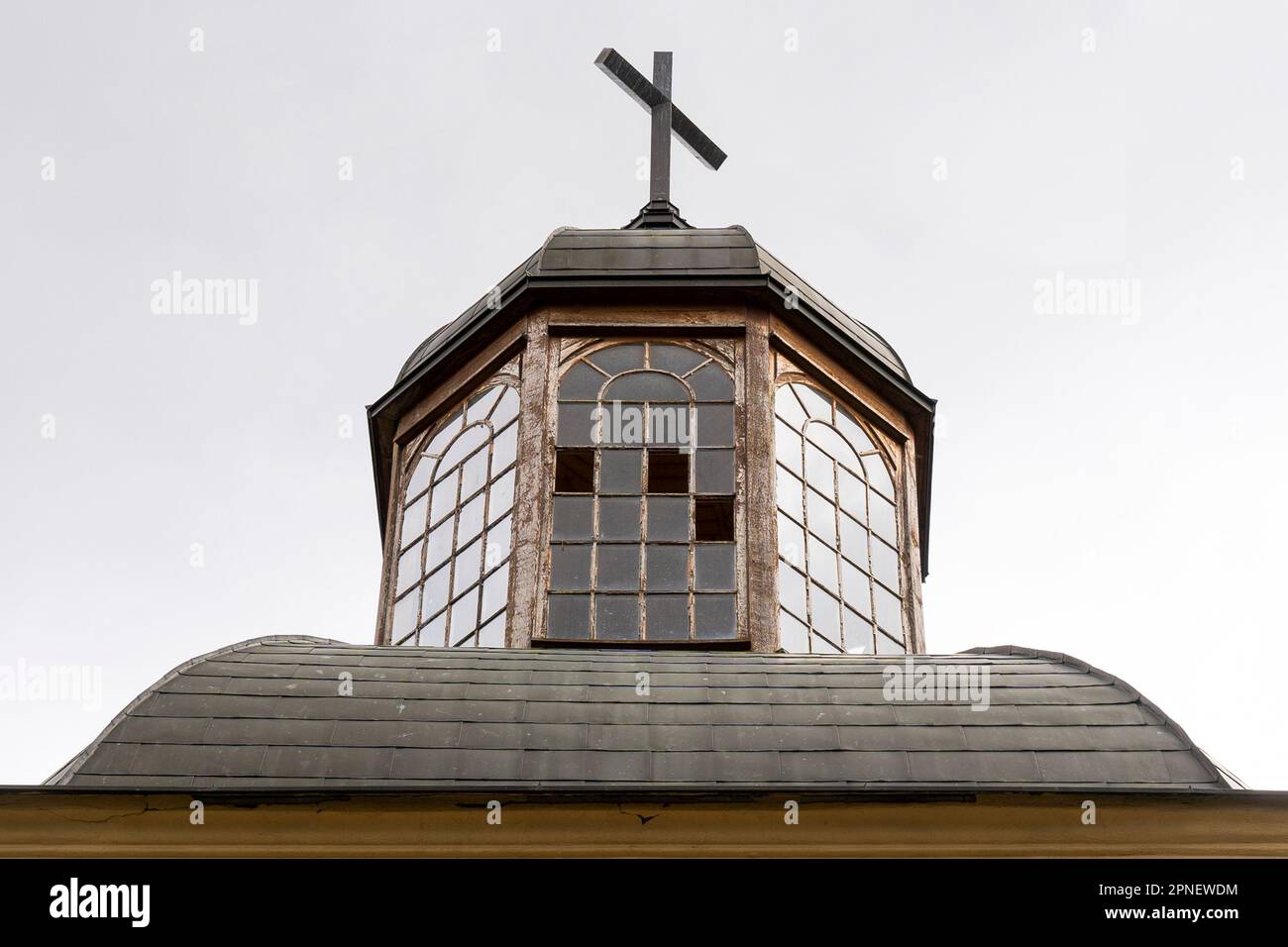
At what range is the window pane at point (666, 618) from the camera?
39.0 feet

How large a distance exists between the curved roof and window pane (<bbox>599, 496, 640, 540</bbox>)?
1725 millimetres

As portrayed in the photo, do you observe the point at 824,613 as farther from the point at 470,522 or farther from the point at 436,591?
the point at 436,591

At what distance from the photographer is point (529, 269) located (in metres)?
13.8

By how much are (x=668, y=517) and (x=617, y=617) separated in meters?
0.83

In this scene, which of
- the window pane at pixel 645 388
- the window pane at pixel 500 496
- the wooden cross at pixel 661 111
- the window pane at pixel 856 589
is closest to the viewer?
the window pane at pixel 500 496

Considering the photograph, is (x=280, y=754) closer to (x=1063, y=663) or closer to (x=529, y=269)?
(x=1063, y=663)

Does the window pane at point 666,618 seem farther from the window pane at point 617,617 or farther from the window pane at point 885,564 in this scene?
the window pane at point 885,564

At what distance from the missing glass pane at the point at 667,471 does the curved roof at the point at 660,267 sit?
1.31 m

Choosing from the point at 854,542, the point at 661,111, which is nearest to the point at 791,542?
the point at 854,542

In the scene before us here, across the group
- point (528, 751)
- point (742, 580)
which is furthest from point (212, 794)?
point (742, 580)

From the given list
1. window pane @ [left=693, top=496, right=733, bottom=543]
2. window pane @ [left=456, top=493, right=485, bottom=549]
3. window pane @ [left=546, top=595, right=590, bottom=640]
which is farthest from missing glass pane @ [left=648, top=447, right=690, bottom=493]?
window pane @ [left=456, top=493, right=485, bottom=549]

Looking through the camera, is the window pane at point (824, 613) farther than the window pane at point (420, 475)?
No

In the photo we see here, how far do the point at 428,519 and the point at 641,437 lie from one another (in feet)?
5.25

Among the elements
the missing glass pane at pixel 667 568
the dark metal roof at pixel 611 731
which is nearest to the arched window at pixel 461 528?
the missing glass pane at pixel 667 568
